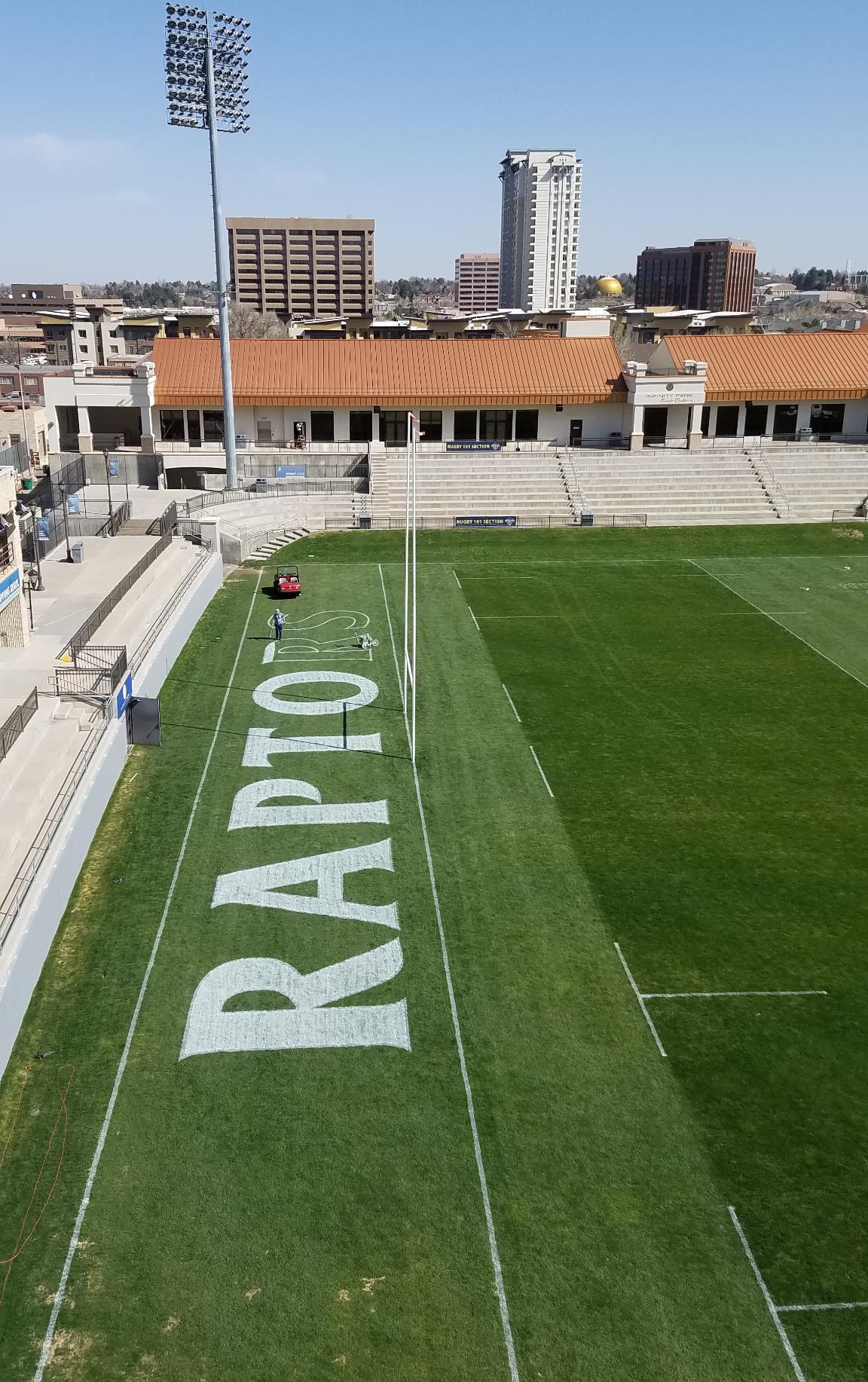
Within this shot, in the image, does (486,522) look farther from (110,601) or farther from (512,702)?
(110,601)

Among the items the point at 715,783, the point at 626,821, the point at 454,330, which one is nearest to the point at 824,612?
the point at 715,783

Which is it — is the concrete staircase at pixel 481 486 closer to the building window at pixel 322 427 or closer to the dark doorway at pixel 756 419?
the building window at pixel 322 427

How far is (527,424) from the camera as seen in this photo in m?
63.5

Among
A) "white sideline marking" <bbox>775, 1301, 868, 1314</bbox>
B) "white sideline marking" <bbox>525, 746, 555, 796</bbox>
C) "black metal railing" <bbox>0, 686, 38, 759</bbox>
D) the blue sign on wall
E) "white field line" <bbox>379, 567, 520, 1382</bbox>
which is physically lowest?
"white sideline marking" <bbox>775, 1301, 868, 1314</bbox>

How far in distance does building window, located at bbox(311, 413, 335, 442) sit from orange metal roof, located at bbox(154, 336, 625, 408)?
986mm

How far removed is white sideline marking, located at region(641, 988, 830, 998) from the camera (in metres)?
18.7

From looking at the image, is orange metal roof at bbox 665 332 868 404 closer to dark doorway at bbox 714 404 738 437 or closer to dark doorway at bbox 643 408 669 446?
dark doorway at bbox 714 404 738 437

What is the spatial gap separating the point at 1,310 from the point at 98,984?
195 meters

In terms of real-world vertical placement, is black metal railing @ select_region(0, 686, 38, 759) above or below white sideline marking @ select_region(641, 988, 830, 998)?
above

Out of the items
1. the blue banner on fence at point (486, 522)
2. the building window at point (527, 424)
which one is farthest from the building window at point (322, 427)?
the blue banner on fence at point (486, 522)

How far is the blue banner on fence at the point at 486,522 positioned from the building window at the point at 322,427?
12331 mm

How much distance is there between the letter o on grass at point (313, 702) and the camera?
1227 inches

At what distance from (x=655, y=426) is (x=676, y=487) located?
25.6 ft

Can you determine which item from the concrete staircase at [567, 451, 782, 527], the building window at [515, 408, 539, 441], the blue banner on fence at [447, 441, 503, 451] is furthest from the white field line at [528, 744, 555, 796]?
the building window at [515, 408, 539, 441]
